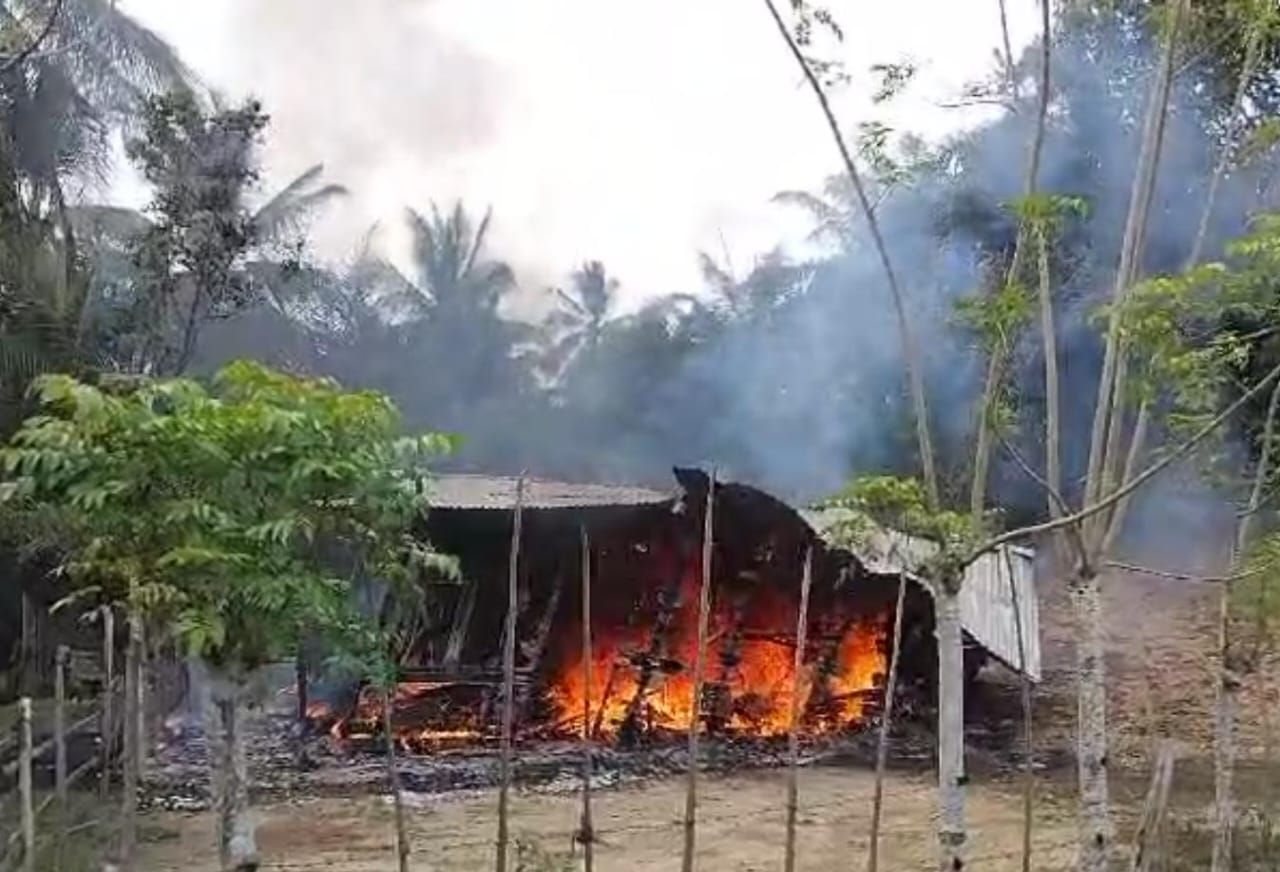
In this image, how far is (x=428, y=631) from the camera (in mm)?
14344

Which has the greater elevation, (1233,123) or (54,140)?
(54,140)

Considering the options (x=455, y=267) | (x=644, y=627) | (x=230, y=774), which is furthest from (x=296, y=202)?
(x=230, y=774)

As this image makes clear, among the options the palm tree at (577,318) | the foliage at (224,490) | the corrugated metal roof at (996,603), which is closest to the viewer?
the foliage at (224,490)

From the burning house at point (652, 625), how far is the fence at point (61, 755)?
3.28 m

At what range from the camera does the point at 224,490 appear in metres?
4.54

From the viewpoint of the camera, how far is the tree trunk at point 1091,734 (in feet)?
21.3

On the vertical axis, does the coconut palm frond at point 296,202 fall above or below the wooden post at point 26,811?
above

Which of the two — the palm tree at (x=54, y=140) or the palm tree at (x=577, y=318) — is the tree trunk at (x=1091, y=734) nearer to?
the palm tree at (x=54, y=140)

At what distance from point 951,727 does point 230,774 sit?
284 cm

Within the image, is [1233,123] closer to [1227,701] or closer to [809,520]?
[1227,701]

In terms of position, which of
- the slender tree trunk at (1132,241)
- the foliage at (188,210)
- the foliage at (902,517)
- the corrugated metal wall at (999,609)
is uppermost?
the foliage at (188,210)

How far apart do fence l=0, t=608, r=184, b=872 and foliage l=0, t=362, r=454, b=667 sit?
0.86 metres

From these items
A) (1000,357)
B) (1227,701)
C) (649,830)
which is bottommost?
(649,830)

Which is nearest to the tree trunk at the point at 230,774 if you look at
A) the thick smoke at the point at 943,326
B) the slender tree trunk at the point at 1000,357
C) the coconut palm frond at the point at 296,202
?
the slender tree trunk at the point at 1000,357
